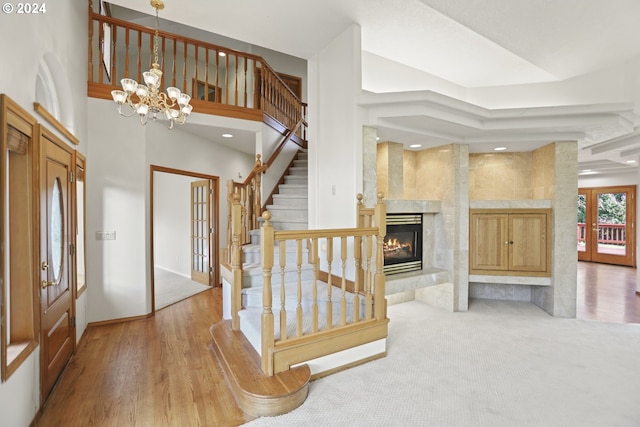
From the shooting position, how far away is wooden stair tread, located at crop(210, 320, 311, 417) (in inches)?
78.6

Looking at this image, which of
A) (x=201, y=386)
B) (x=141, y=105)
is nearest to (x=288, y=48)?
(x=141, y=105)

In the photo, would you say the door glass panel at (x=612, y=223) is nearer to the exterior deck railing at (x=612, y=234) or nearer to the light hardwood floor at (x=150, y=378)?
the exterior deck railing at (x=612, y=234)

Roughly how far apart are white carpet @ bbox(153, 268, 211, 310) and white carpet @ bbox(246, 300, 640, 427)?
10.8 ft

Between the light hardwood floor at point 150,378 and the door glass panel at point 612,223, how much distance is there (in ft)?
17.5

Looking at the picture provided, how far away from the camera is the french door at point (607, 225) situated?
7789mm

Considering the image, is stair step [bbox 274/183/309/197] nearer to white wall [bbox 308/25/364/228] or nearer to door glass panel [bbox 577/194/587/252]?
white wall [bbox 308/25/364/228]

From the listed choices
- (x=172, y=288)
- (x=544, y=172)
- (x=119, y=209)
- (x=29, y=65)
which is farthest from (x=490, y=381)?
(x=172, y=288)

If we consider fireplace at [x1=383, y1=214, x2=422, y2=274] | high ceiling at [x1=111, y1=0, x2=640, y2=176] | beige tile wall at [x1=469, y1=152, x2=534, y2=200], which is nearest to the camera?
high ceiling at [x1=111, y1=0, x2=640, y2=176]

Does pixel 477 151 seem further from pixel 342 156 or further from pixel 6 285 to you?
pixel 6 285

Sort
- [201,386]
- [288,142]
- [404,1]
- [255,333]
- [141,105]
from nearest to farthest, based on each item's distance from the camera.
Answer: [201,386]
[255,333]
[404,1]
[141,105]
[288,142]

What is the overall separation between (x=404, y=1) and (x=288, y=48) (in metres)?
1.44

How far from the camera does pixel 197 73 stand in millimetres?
5090

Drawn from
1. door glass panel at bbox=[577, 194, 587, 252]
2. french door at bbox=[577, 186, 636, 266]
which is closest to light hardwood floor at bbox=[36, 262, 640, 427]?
french door at bbox=[577, 186, 636, 266]

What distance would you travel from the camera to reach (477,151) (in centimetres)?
465
